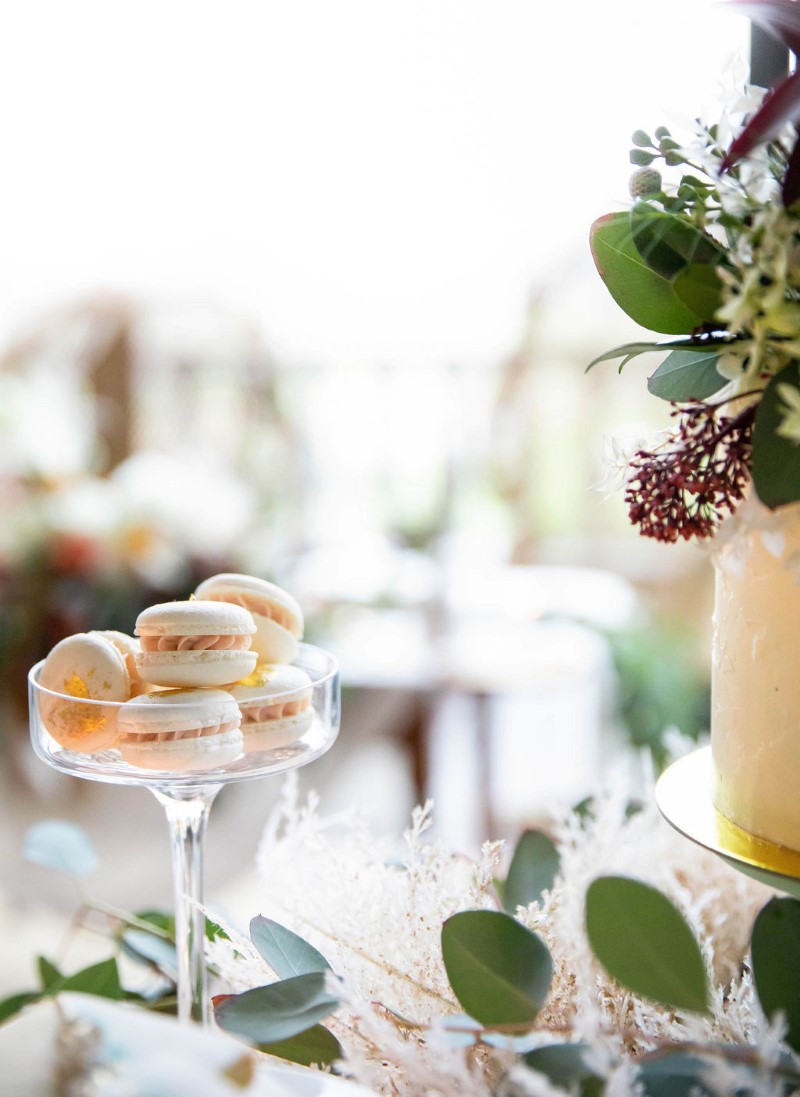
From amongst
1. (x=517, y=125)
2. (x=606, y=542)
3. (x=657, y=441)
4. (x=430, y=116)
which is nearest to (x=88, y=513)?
(x=657, y=441)

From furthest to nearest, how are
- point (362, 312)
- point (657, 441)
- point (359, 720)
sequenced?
point (362, 312) → point (359, 720) → point (657, 441)

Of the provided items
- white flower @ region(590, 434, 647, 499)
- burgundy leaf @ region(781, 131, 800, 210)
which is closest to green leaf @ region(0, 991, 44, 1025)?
white flower @ region(590, 434, 647, 499)

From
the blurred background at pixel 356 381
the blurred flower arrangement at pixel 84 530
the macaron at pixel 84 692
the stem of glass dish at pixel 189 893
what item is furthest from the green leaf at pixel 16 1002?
the blurred flower arrangement at pixel 84 530

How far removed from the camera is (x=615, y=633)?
98.7 inches

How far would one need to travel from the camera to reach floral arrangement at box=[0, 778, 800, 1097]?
0.39 m

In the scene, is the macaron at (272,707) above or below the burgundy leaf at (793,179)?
below

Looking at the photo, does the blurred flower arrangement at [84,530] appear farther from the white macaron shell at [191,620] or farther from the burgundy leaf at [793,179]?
the burgundy leaf at [793,179]

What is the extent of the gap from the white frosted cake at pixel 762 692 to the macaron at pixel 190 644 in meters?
0.22

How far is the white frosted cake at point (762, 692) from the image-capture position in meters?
0.46

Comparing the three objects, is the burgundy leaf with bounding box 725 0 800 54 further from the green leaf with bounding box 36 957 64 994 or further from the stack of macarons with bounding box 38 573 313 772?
the green leaf with bounding box 36 957 64 994

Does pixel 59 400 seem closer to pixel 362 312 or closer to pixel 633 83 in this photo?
pixel 633 83

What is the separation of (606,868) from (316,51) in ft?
13.4

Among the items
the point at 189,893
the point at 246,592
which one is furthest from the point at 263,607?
the point at 189,893

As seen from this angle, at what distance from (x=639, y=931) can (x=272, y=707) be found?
7.8 inches
